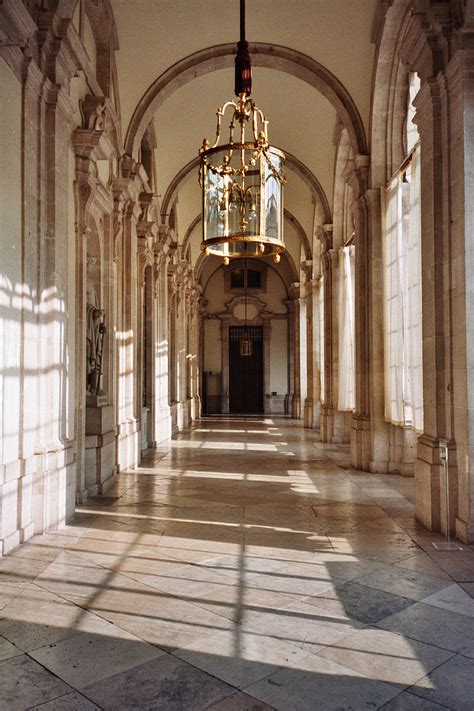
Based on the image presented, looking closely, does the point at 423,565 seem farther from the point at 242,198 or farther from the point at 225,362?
the point at 225,362

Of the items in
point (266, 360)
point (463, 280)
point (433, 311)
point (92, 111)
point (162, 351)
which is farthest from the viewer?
point (266, 360)

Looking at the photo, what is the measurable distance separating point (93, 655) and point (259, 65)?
10.6m

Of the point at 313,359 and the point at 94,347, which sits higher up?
the point at 313,359

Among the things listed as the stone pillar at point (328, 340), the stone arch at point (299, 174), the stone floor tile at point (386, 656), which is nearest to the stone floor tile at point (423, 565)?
the stone floor tile at point (386, 656)

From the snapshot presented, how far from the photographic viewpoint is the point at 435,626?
3.93 m

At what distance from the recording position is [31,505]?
6164 millimetres

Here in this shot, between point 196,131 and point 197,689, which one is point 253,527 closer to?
point 197,689

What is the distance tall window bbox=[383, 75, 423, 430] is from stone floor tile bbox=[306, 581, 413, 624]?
13.0 feet

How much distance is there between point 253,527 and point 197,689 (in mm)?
3558

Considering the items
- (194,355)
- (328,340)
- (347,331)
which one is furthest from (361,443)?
(194,355)

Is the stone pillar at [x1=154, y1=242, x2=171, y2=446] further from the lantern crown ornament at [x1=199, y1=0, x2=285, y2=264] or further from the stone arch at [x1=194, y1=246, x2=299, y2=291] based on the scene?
the stone arch at [x1=194, y1=246, x2=299, y2=291]

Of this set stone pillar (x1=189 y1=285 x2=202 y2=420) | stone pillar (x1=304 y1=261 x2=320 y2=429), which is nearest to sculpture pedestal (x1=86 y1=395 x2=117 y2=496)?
stone pillar (x1=304 y1=261 x2=320 y2=429)

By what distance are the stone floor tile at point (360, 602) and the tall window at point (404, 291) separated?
3.96 metres

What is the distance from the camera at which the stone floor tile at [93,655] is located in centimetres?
329
